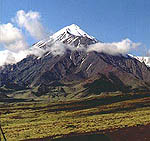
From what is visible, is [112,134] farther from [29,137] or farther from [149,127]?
[29,137]

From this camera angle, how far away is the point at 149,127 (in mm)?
74562

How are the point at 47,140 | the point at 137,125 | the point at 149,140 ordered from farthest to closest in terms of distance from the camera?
1. the point at 137,125
2. the point at 47,140
3. the point at 149,140

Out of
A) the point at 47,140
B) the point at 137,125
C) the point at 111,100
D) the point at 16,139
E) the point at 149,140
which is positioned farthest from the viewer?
the point at 111,100

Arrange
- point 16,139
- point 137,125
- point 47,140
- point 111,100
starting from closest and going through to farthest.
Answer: point 47,140, point 16,139, point 137,125, point 111,100

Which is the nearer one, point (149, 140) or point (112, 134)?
point (149, 140)

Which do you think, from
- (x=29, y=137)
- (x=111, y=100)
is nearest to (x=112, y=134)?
(x=29, y=137)

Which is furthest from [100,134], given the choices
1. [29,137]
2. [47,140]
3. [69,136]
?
[29,137]

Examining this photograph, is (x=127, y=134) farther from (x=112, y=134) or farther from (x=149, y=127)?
(x=149, y=127)

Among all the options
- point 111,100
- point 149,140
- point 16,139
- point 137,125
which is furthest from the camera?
point 111,100

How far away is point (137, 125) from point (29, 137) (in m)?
33.1

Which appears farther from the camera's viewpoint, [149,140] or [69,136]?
[69,136]

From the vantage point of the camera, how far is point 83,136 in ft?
223

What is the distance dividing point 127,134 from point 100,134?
734 cm

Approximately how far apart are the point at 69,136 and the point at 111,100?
13181 centimetres
